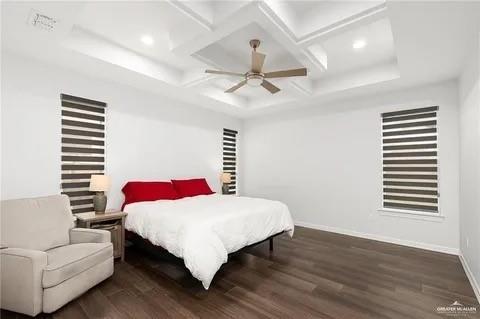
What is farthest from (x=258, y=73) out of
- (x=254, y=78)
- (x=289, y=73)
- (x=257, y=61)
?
(x=289, y=73)

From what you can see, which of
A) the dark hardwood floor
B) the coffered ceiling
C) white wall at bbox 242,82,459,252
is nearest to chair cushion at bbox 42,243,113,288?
the dark hardwood floor

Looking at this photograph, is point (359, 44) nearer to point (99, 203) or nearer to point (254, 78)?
point (254, 78)

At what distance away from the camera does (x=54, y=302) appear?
6.44 feet

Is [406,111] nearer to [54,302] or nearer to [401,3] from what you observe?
[401,3]

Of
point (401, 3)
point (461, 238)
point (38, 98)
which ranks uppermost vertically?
point (401, 3)

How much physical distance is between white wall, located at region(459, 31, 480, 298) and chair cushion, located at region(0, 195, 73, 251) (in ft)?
14.3

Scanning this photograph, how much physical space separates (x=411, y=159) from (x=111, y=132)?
16.1 ft

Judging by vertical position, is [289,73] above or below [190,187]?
above

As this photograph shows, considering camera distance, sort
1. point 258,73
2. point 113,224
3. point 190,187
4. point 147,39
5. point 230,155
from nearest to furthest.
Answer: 1. point 258,73
2. point 147,39
3. point 113,224
4. point 190,187
5. point 230,155

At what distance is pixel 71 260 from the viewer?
212 cm

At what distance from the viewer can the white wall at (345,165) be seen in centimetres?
361

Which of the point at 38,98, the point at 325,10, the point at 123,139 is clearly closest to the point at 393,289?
the point at 325,10

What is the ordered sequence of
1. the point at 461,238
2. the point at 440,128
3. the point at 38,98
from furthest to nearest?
the point at 440,128 < the point at 461,238 < the point at 38,98

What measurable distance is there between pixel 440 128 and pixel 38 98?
18.9ft
